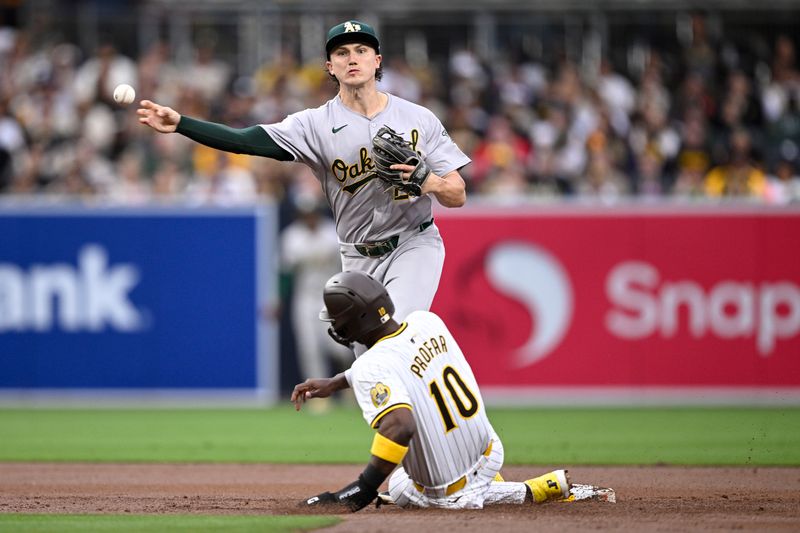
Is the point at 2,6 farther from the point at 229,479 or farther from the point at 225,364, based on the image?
the point at 229,479

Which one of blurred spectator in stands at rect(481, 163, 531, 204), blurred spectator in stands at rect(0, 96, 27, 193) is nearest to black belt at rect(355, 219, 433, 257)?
blurred spectator in stands at rect(481, 163, 531, 204)

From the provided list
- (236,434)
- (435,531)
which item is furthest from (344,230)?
(236,434)

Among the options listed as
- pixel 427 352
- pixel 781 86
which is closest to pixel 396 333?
pixel 427 352

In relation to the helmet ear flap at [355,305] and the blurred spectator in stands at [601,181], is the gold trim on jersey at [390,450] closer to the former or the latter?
the helmet ear flap at [355,305]

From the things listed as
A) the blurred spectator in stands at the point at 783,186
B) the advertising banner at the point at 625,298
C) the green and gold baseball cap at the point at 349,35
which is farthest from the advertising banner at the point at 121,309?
the green and gold baseball cap at the point at 349,35

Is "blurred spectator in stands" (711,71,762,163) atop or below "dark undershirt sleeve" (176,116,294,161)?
atop

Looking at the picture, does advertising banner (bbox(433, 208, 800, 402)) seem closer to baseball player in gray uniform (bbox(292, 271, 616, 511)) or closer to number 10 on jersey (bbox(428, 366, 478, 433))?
baseball player in gray uniform (bbox(292, 271, 616, 511))
